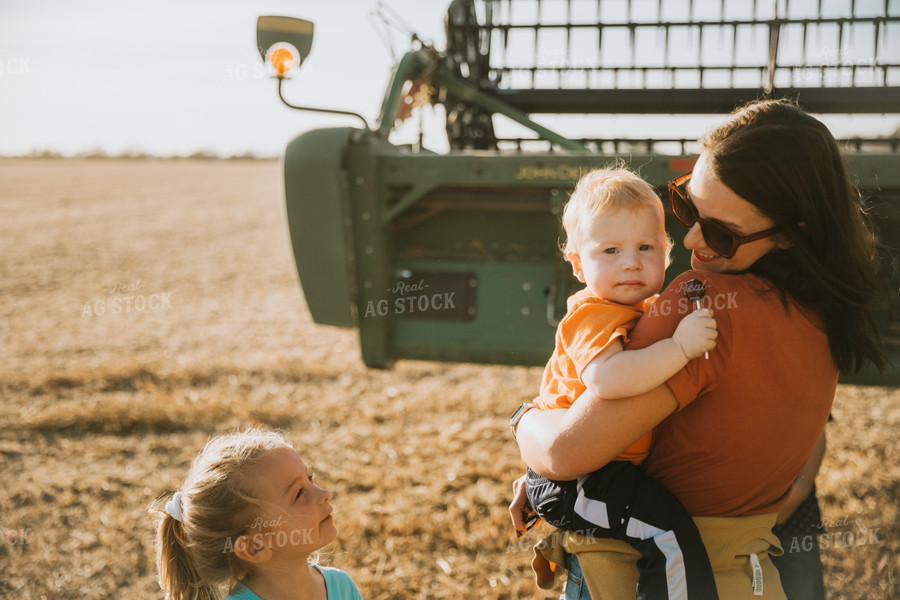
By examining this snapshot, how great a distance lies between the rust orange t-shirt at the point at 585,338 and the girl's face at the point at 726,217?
148mm

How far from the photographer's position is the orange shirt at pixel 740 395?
1.25 m

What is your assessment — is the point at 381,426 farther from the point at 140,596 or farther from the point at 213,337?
the point at 213,337

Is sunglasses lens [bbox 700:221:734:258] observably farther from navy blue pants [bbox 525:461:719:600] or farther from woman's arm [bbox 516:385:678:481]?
navy blue pants [bbox 525:461:719:600]

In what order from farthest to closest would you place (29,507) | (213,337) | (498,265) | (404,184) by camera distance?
(213,337), (29,507), (498,265), (404,184)

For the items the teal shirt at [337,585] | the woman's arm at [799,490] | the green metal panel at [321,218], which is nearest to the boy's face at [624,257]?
the woman's arm at [799,490]

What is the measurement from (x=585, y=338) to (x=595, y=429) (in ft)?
0.49

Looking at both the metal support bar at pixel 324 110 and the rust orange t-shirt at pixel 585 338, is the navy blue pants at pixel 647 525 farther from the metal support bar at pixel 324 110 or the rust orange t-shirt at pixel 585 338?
the metal support bar at pixel 324 110

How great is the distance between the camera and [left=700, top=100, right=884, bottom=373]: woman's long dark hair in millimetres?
1263

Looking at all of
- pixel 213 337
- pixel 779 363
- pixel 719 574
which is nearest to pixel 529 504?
pixel 719 574

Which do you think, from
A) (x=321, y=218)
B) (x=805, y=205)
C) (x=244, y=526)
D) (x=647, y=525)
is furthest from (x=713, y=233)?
(x=321, y=218)

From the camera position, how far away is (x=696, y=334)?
1200 millimetres

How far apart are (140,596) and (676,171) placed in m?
2.39

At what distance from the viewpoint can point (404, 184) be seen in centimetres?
268

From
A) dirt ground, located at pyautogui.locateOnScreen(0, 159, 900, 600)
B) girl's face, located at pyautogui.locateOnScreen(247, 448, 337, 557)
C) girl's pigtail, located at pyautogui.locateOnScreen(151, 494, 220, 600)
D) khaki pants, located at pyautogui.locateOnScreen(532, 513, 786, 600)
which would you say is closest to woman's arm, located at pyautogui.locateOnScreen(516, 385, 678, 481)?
khaki pants, located at pyautogui.locateOnScreen(532, 513, 786, 600)
